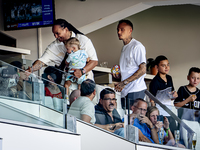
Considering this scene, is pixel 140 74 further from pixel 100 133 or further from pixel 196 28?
pixel 196 28

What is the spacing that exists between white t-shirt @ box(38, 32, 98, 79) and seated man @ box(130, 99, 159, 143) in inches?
21.8

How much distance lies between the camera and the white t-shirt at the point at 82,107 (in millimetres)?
2895

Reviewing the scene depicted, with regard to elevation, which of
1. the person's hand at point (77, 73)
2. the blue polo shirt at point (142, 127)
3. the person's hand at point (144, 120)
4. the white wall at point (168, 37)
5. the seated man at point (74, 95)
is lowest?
the blue polo shirt at point (142, 127)

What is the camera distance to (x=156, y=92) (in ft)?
11.8

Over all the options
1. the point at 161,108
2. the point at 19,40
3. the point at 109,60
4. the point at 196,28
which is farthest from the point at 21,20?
the point at 196,28

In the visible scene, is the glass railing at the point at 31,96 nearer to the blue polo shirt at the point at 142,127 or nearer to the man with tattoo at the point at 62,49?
the man with tattoo at the point at 62,49

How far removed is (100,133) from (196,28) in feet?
14.2

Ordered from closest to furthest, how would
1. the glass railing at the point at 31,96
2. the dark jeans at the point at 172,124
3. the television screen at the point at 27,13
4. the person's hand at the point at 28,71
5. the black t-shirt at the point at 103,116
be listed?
the glass railing at the point at 31,96, the person's hand at the point at 28,71, the black t-shirt at the point at 103,116, the dark jeans at the point at 172,124, the television screen at the point at 27,13

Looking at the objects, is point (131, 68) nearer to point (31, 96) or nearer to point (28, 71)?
point (28, 71)

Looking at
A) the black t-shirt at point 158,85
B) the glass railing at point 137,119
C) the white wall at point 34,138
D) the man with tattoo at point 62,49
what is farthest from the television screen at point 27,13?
the white wall at point 34,138

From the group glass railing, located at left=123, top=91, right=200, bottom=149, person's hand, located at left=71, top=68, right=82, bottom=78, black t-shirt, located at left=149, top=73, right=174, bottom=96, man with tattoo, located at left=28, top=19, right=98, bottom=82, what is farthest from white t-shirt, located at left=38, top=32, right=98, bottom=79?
black t-shirt, located at left=149, top=73, right=174, bottom=96

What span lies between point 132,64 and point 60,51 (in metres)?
0.71

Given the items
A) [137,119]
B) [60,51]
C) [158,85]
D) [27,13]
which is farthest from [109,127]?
[27,13]

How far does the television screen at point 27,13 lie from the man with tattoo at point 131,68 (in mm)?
1878
